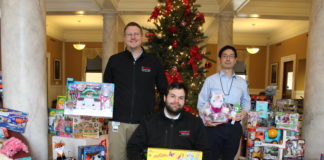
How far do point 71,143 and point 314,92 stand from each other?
3.06m

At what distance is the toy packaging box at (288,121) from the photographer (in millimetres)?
2898

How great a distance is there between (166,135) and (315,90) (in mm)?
2173

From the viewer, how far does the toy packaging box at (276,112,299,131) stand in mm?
2898

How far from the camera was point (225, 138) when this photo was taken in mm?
2320

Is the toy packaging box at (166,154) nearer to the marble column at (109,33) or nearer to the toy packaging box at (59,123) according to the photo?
the toy packaging box at (59,123)

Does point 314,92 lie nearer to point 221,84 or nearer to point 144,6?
point 221,84

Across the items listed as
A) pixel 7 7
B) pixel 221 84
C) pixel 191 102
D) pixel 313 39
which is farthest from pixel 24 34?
pixel 313 39

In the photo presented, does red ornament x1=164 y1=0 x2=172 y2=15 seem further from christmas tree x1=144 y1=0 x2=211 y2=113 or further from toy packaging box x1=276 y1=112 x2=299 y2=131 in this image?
toy packaging box x1=276 y1=112 x2=299 y2=131

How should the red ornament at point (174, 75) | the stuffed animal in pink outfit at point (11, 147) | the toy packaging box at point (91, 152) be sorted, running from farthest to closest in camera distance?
the red ornament at point (174, 75) < the toy packaging box at point (91, 152) < the stuffed animal in pink outfit at point (11, 147)

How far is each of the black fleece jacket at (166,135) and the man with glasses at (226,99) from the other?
1.15 feet

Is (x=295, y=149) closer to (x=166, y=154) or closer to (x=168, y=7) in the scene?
(x=166, y=154)

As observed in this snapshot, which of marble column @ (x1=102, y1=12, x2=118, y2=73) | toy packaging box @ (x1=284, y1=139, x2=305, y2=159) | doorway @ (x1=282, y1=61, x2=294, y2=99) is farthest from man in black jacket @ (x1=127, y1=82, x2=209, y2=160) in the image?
doorway @ (x1=282, y1=61, x2=294, y2=99)

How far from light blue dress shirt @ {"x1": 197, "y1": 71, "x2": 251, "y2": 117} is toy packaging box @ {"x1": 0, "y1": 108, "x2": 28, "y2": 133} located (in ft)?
6.06

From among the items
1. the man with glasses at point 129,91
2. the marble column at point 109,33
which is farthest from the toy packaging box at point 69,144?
the marble column at point 109,33
